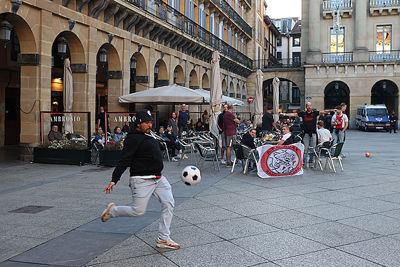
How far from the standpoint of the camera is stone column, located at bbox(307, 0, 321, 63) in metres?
43.8

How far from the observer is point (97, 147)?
1420cm

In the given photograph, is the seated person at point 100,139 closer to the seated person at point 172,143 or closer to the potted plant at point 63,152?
the potted plant at point 63,152

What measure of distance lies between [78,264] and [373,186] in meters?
6.88

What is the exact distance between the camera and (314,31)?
44188mm

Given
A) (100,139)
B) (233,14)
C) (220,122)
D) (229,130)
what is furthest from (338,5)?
(100,139)

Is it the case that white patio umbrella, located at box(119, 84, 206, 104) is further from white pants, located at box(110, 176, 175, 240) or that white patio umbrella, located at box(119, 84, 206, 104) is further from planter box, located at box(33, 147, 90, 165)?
white pants, located at box(110, 176, 175, 240)

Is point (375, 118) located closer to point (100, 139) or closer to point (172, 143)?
point (172, 143)

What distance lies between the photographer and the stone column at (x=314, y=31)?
1722 inches

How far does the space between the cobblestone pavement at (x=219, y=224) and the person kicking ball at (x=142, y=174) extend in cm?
36

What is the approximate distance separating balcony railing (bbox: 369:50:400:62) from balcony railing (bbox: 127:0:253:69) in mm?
13333

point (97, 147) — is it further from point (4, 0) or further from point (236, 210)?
point (236, 210)

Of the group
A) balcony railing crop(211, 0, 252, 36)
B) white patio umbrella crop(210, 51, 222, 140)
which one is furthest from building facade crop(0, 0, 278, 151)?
white patio umbrella crop(210, 51, 222, 140)

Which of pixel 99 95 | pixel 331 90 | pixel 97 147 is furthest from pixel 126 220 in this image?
pixel 331 90

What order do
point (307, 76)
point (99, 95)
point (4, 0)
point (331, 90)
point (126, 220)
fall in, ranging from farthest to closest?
point (331, 90)
point (307, 76)
point (99, 95)
point (4, 0)
point (126, 220)
